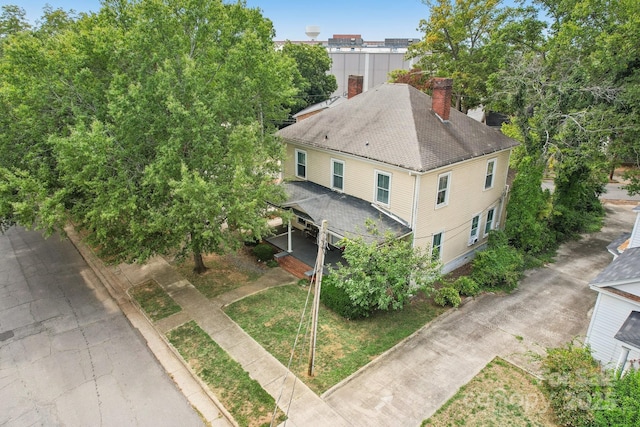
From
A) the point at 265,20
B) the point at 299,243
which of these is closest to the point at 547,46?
the point at 265,20

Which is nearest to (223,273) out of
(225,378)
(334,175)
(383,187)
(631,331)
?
(225,378)

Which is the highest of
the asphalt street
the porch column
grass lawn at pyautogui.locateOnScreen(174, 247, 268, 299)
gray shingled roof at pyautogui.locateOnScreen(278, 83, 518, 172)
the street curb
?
gray shingled roof at pyautogui.locateOnScreen(278, 83, 518, 172)

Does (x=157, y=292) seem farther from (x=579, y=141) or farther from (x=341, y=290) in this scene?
Answer: (x=579, y=141)

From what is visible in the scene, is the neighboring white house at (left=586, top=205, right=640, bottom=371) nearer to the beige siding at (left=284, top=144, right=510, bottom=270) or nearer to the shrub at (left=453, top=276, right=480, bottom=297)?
the shrub at (left=453, top=276, right=480, bottom=297)

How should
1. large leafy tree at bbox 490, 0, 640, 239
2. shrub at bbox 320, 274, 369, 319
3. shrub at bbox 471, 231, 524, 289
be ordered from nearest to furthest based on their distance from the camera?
shrub at bbox 320, 274, 369, 319, shrub at bbox 471, 231, 524, 289, large leafy tree at bbox 490, 0, 640, 239

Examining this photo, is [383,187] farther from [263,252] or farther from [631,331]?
[631,331]

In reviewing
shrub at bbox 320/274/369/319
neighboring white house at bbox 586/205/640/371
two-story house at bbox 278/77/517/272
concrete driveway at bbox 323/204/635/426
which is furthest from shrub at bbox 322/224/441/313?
neighboring white house at bbox 586/205/640/371
